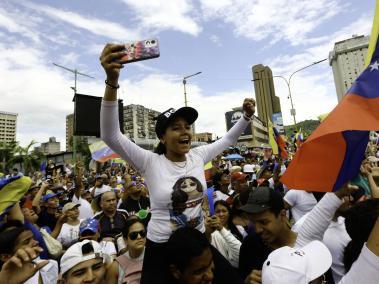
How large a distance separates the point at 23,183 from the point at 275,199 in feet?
7.92

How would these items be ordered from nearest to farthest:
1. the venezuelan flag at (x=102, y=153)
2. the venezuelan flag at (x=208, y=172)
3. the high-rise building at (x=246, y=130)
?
1. the venezuelan flag at (x=208, y=172)
2. the venezuelan flag at (x=102, y=153)
3. the high-rise building at (x=246, y=130)

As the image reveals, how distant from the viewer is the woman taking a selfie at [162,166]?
2.03 metres

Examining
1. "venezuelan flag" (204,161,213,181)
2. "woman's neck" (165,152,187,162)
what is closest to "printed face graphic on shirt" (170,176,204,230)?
"woman's neck" (165,152,187,162)

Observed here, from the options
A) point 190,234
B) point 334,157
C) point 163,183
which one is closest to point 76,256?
point 163,183

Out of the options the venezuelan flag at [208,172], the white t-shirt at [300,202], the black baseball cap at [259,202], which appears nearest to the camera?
the black baseball cap at [259,202]

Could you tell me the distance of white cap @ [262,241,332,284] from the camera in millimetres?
1531

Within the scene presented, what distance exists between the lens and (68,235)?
15.7ft

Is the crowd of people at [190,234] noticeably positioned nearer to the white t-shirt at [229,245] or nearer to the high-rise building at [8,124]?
the white t-shirt at [229,245]

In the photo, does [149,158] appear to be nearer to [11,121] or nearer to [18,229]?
[18,229]

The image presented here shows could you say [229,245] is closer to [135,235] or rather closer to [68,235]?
[135,235]

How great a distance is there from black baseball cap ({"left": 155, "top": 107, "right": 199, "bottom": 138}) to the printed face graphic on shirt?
453mm

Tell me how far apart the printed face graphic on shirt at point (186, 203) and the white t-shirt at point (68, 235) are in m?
3.17

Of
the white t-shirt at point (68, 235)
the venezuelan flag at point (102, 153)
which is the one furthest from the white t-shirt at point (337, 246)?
the venezuelan flag at point (102, 153)

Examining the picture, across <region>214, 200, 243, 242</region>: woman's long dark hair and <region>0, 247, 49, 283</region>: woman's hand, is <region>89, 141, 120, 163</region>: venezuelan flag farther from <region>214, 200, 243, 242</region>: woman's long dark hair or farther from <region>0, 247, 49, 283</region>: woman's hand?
<region>0, 247, 49, 283</region>: woman's hand
